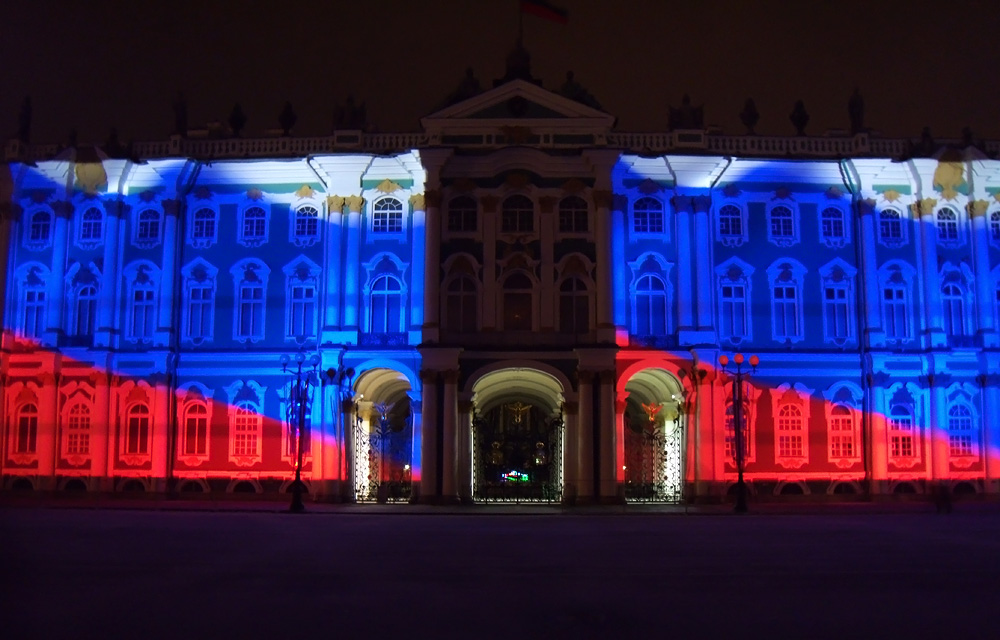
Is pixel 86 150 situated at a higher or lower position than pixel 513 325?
higher

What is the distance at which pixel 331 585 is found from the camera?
16.1 metres

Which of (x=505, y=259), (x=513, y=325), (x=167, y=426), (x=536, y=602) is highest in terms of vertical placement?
(x=505, y=259)

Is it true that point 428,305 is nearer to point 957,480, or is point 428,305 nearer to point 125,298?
point 125,298

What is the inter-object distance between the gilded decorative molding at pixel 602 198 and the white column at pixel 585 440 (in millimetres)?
7315

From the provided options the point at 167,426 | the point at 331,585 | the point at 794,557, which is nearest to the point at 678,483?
the point at 167,426

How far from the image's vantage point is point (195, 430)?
46156 mm

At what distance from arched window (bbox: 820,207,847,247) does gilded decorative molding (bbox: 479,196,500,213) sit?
14889mm

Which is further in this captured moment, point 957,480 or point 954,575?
point 957,480

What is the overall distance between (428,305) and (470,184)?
571 cm

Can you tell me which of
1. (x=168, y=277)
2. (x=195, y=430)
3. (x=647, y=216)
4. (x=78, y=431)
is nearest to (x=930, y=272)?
(x=647, y=216)

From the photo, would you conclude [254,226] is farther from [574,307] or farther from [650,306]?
[650,306]

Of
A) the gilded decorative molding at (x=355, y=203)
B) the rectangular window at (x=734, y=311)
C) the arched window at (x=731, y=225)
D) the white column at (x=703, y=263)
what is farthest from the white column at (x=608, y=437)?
the gilded decorative molding at (x=355, y=203)

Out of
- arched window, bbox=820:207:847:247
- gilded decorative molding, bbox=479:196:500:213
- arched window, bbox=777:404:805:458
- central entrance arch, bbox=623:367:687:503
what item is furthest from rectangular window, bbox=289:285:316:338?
arched window, bbox=820:207:847:247

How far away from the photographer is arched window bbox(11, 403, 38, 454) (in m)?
46.6
